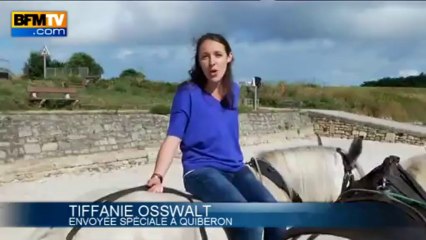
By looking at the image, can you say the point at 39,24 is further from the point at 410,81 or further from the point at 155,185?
the point at 410,81

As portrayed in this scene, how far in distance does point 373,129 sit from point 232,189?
1535cm

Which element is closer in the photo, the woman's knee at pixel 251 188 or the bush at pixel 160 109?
the woman's knee at pixel 251 188

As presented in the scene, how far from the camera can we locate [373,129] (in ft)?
57.3

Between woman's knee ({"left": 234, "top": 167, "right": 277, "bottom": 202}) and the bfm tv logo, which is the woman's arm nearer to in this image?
woman's knee ({"left": 234, "top": 167, "right": 277, "bottom": 202})

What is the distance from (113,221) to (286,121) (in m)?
15.1

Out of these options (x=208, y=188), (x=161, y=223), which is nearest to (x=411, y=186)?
(x=208, y=188)

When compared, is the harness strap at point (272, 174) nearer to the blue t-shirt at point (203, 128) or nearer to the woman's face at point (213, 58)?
the blue t-shirt at point (203, 128)

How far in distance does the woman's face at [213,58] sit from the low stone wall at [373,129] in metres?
14.7

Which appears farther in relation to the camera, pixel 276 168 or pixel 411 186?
pixel 276 168

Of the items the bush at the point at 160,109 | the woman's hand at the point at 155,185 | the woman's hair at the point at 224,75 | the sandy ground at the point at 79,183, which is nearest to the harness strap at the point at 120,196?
the woman's hand at the point at 155,185

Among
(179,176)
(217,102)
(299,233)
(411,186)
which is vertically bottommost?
(179,176)

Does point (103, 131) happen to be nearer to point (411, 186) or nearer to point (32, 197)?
point (32, 197)

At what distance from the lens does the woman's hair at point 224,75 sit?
261 centimetres

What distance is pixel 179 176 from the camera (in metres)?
8.88
